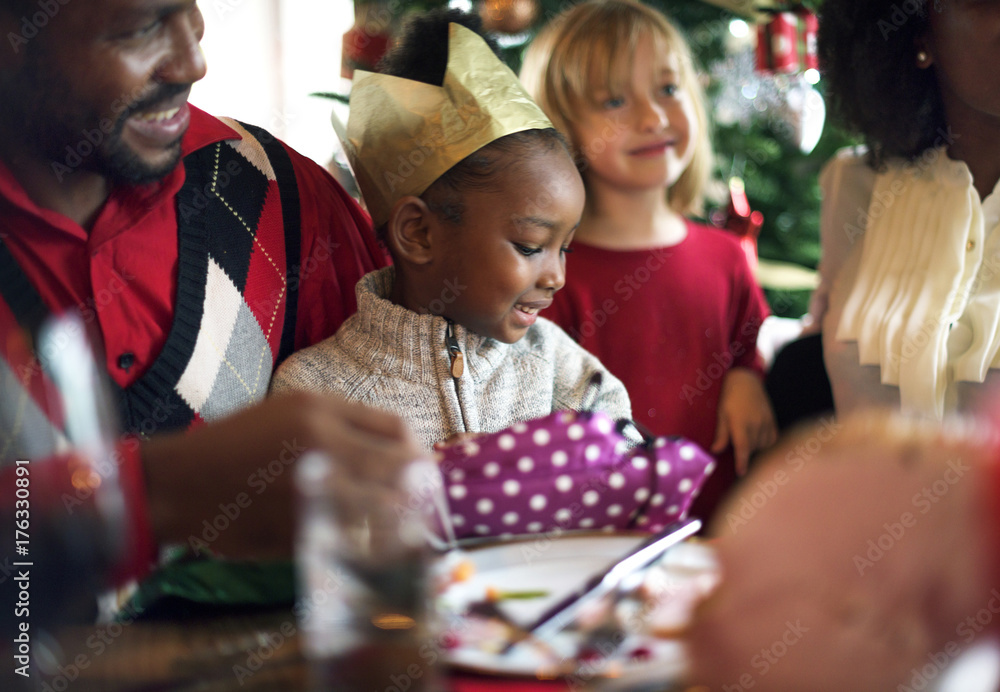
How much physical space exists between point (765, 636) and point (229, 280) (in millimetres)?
851

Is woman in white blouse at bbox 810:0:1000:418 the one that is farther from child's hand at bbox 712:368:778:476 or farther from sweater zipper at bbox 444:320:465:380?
sweater zipper at bbox 444:320:465:380

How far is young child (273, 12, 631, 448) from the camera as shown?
1093 millimetres

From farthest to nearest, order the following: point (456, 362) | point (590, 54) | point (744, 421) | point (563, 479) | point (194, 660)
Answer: point (590, 54) < point (744, 421) < point (456, 362) < point (563, 479) < point (194, 660)

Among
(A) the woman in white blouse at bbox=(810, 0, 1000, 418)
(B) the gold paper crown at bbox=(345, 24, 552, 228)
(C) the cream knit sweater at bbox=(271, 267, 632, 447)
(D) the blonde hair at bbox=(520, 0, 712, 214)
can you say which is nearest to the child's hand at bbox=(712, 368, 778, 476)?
(A) the woman in white blouse at bbox=(810, 0, 1000, 418)

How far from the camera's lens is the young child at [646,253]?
4.91ft

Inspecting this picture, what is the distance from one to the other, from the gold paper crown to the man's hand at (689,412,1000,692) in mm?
896

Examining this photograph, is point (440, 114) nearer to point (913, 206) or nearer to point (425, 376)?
point (425, 376)

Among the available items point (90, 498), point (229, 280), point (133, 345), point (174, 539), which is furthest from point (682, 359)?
point (90, 498)

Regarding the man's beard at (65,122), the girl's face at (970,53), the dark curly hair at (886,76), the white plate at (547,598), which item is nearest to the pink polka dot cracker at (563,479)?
the white plate at (547,598)

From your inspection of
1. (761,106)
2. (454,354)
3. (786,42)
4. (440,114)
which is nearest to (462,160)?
(440,114)

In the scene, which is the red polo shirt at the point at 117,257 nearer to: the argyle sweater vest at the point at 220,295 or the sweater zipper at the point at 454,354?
the argyle sweater vest at the point at 220,295

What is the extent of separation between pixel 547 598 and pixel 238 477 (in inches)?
9.5

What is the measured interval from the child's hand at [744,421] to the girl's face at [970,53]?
53 centimetres

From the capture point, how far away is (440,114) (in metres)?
1.11
